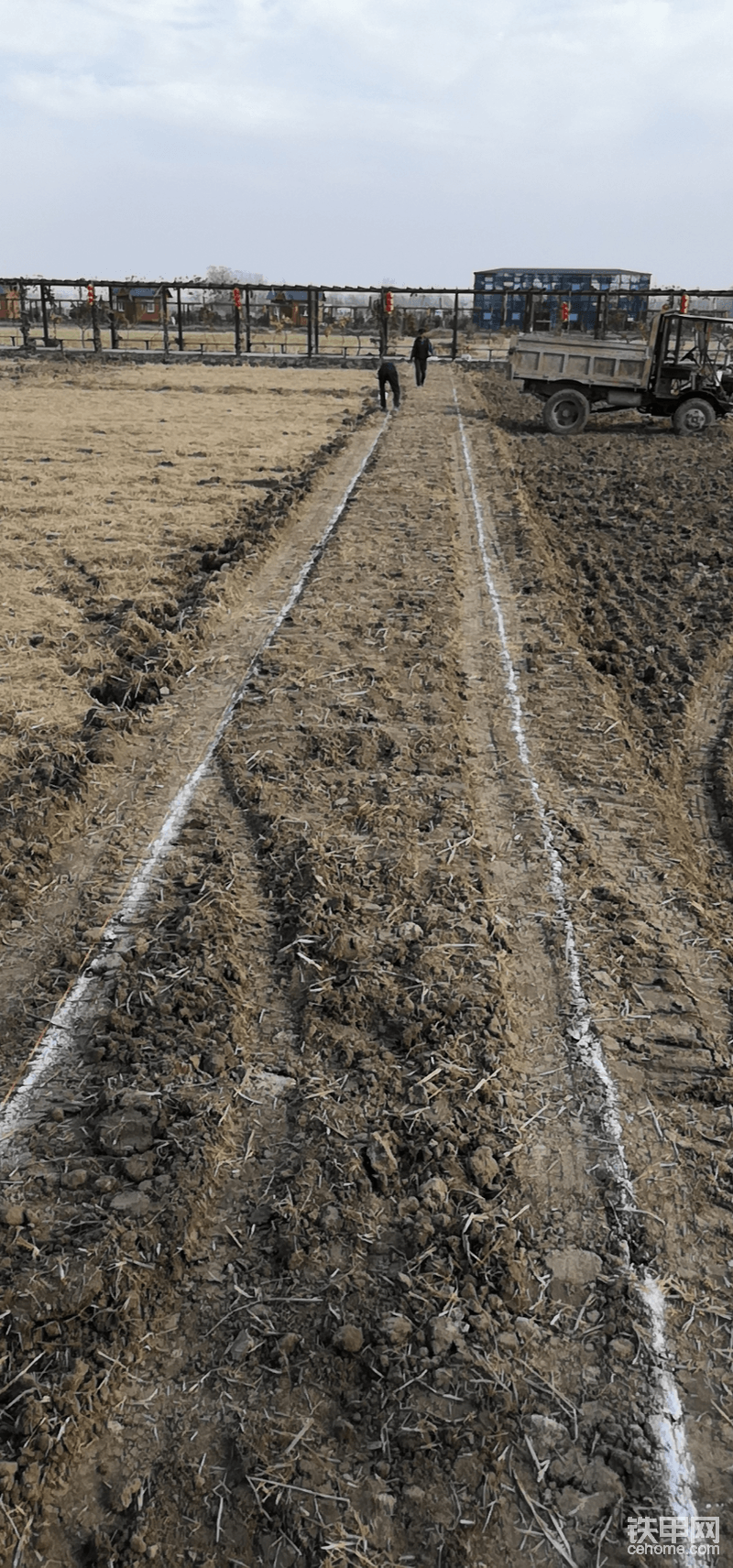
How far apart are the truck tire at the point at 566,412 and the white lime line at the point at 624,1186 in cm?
1436

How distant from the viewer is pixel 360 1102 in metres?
3.35

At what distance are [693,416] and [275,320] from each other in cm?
3586

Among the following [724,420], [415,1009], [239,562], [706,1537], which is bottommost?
[706,1537]

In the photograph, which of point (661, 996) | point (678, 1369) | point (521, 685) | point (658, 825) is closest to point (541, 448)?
point (521, 685)

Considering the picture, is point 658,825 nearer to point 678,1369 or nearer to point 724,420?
point 678,1369

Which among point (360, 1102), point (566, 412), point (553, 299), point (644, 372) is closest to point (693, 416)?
point (644, 372)

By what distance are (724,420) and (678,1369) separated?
2059 cm

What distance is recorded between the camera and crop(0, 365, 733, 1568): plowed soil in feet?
7.72

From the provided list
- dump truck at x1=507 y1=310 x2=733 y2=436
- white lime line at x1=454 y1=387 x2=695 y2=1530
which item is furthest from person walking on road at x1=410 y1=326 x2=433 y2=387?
white lime line at x1=454 y1=387 x2=695 y2=1530

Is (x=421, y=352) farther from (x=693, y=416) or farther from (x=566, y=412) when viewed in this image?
(x=693, y=416)

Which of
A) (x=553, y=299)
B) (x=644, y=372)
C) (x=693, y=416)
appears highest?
(x=553, y=299)

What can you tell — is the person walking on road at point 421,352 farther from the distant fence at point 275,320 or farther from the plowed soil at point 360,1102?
the plowed soil at point 360,1102

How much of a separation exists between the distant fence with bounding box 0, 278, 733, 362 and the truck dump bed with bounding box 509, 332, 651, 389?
1076 cm

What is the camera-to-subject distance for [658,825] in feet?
17.2
